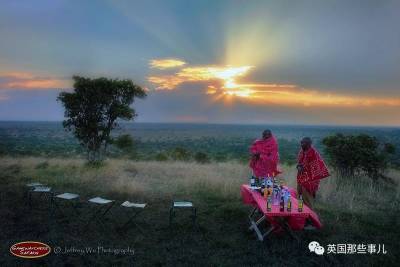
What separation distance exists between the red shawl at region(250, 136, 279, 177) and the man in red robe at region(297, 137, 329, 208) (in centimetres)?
119

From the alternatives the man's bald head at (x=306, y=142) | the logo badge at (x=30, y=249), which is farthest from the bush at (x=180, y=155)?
the logo badge at (x=30, y=249)

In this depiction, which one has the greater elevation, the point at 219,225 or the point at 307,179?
the point at 307,179

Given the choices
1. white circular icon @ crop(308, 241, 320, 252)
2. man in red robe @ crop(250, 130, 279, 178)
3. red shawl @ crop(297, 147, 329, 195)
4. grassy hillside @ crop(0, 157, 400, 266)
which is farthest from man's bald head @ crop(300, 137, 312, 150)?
white circular icon @ crop(308, 241, 320, 252)

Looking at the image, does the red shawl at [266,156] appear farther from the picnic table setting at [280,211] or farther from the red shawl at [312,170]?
the picnic table setting at [280,211]

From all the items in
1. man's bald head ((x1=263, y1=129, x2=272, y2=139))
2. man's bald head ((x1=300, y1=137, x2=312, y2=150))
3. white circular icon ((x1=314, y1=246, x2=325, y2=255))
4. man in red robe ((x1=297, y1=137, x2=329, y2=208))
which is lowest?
white circular icon ((x1=314, y1=246, x2=325, y2=255))

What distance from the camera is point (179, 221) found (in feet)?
31.6

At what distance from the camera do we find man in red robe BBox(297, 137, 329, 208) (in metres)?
9.51

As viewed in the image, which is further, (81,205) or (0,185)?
(0,185)

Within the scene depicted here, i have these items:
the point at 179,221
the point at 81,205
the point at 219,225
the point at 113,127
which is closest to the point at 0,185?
the point at 81,205

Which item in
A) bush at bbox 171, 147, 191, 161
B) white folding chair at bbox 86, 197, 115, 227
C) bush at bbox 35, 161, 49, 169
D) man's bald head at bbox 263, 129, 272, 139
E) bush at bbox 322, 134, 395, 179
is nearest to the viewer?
white folding chair at bbox 86, 197, 115, 227

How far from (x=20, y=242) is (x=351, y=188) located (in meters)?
11.0

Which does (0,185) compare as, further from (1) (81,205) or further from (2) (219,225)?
(2) (219,225)

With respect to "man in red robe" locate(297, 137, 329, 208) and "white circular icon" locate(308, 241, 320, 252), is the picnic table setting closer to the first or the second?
"white circular icon" locate(308, 241, 320, 252)

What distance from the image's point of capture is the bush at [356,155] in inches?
653
